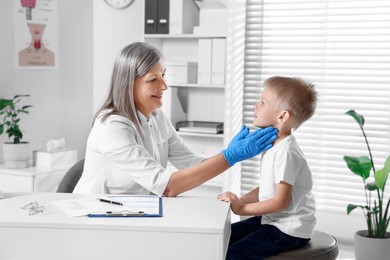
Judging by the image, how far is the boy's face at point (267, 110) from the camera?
201 cm

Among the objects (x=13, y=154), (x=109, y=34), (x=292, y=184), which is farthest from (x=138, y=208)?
(x=109, y=34)

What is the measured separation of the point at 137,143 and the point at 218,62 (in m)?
1.60

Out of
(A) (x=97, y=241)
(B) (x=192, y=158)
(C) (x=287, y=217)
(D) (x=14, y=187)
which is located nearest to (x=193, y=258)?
(A) (x=97, y=241)

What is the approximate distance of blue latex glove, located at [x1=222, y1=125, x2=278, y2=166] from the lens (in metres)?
1.94

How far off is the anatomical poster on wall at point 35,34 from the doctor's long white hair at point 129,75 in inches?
69.7

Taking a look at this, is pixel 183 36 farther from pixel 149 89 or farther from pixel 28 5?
pixel 149 89

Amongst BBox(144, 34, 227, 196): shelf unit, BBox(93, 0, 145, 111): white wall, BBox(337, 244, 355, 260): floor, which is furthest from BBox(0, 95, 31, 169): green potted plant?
BBox(337, 244, 355, 260): floor

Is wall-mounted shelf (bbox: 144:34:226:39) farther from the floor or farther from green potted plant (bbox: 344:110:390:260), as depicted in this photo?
the floor

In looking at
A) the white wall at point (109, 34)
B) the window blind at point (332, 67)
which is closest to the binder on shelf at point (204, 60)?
the window blind at point (332, 67)

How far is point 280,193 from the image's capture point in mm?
1857

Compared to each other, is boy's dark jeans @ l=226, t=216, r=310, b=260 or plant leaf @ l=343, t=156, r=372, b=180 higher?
plant leaf @ l=343, t=156, r=372, b=180

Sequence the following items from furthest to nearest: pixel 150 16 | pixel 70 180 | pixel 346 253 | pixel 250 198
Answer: pixel 150 16 → pixel 346 253 → pixel 70 180 → pixel 250 198

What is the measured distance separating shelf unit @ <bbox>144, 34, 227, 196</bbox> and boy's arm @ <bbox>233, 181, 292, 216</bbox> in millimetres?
1888

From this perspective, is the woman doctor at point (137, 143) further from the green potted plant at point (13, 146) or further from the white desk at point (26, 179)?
the green potted plant at point (13, 146)
